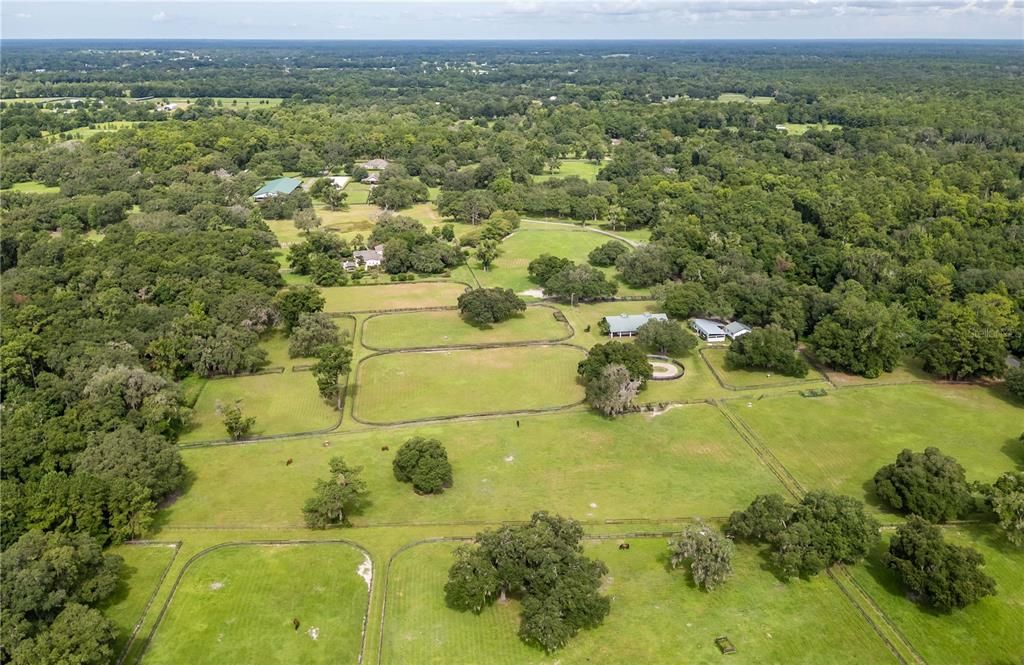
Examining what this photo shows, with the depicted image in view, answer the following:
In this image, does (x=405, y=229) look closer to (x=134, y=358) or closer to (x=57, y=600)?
(x=134, y=358)

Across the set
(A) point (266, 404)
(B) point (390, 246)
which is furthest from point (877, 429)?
(B) point (390, 246)

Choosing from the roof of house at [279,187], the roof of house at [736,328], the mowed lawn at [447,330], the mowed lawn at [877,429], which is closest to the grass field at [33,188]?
the roof of house at [279,187]

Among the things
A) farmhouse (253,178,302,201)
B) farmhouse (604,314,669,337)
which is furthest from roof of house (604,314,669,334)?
farmhouse (253,178,302,201)

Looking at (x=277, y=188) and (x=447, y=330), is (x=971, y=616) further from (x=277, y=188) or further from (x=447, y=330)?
(x=277, y=188)

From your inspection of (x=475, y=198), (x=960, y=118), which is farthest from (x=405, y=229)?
(x=960, y=118)

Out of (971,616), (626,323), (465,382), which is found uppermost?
(626,323)

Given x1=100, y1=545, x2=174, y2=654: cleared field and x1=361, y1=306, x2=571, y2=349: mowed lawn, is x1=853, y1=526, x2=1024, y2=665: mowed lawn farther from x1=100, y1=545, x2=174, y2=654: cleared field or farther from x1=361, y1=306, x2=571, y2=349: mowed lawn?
x1=100, y1=545, x2=174, y2=654: cleared field
